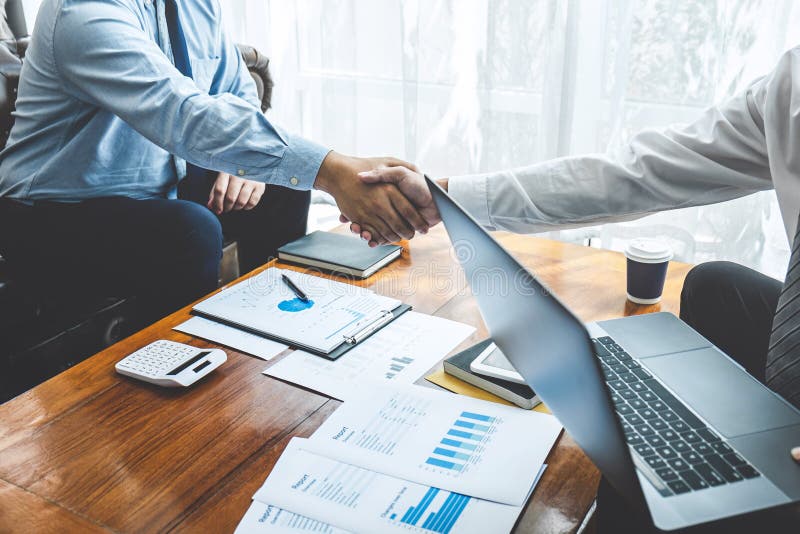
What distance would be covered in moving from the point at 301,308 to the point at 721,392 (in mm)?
645

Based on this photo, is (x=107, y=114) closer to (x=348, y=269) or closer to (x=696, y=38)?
(x=348, y=269)

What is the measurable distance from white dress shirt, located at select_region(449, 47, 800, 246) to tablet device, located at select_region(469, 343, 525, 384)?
0.45 meters

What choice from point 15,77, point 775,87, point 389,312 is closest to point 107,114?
point 15,77

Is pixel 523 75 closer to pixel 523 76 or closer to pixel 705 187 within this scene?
pixel 523 76

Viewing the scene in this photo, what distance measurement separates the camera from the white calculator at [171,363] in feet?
2.92

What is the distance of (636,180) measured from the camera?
4.05ft

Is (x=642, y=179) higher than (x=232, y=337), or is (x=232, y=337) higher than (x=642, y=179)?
(x=642, y=179)

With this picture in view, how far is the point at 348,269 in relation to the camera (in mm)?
1265

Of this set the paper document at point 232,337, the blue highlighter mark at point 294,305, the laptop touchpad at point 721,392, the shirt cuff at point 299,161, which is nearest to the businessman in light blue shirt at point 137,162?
the shirt cuff at point 299,161

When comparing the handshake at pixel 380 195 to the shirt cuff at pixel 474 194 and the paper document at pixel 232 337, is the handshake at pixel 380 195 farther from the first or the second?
the paper document at pixel 232 337

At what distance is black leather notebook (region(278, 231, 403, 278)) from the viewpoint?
50.2 inches

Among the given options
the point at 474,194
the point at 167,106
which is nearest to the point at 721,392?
the point at 474,194

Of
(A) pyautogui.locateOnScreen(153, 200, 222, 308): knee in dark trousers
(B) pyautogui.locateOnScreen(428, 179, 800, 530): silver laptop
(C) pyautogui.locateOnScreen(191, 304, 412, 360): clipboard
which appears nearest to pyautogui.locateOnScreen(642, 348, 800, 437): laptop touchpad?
(B) pyautogui.locateOnScreen(428, 179, 800, 530): silver laptop

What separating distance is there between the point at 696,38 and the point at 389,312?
1456 millimetres
